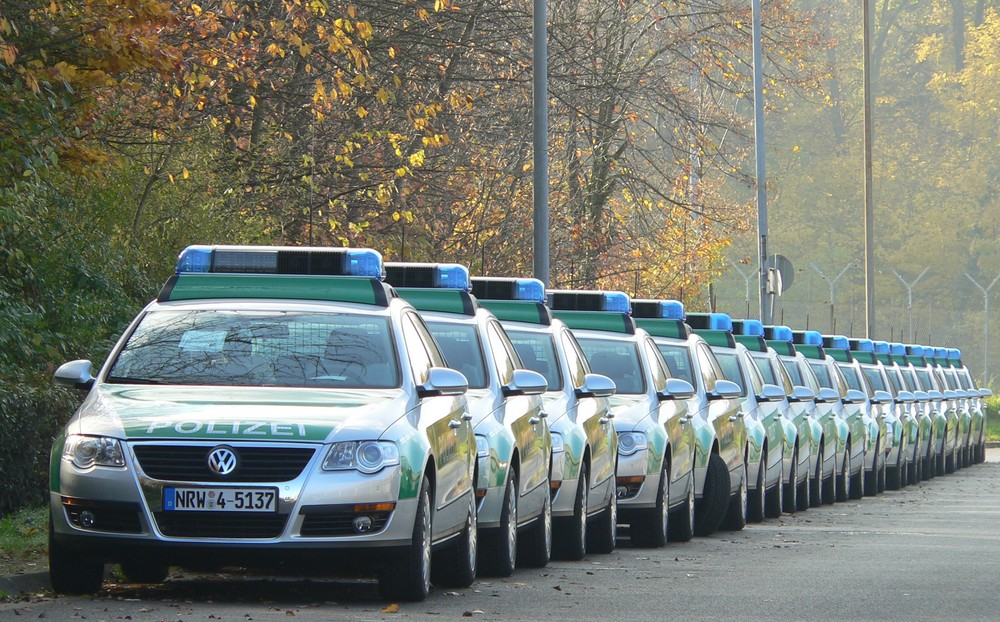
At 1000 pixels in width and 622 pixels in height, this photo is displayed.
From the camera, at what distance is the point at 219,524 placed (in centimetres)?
973

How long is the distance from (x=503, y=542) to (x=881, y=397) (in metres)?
18.8

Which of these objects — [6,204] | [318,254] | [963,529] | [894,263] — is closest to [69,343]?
[6,204]

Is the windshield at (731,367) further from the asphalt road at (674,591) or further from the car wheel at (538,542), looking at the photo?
the car wheel at (538,542)

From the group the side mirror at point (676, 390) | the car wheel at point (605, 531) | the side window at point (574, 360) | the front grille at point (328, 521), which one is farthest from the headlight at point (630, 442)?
the front grille at point (328, 521)

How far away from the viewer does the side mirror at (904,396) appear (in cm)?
3183

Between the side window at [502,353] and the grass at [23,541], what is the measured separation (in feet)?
9.60

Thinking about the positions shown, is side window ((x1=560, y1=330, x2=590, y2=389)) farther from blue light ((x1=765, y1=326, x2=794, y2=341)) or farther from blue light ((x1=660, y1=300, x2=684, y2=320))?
blue light ((x1=765, y1=326, x2=794, y2=341))

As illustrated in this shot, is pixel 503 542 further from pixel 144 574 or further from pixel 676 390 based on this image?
pixel 676 390

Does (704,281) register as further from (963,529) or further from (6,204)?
(6,204)

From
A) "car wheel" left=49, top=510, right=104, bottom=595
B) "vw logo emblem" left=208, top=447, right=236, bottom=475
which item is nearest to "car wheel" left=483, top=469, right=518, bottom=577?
"car wheel" left=49, top=510, right=104, bottom=595

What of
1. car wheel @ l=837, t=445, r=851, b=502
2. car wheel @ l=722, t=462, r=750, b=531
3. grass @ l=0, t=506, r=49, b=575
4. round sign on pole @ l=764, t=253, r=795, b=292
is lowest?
car wheel @ l=837, t=445, r=851, b=502

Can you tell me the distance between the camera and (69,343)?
16.9m

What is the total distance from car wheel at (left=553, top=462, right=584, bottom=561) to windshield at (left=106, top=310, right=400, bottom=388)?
3.65 meters

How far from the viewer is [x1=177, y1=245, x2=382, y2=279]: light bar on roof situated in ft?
37.7
